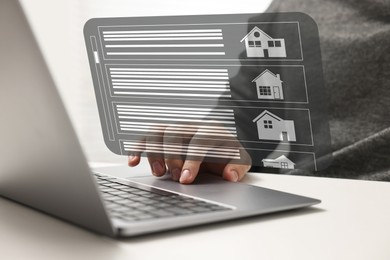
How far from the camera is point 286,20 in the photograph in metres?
0.57

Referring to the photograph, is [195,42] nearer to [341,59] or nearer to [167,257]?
[167,257]

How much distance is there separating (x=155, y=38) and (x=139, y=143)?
134 mm

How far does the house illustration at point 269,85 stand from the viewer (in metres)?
0.58

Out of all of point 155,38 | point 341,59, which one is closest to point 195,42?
point 155,38

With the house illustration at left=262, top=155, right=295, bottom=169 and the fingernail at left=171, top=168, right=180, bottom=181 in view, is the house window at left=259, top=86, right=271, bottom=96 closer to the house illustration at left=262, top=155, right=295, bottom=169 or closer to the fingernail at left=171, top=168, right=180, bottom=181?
the house illustration at left=262, top=155, right=295, bottom=169

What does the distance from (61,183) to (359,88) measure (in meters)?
0.78

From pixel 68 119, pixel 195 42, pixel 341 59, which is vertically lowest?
pixel 68 119

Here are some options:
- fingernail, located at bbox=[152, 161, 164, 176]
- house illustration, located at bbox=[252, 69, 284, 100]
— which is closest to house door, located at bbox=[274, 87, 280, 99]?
house illustration, located at bbox=[252, 69, 284, 100]

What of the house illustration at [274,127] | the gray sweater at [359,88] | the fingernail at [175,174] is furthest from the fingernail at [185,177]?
the gray sweater at [359,88]

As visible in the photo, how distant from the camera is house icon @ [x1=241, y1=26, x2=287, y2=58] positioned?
569mm

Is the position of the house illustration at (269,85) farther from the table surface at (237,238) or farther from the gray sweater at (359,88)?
the gray sweater at (359,88)

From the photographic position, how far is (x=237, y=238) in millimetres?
495

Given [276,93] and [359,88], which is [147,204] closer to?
[276,93]
